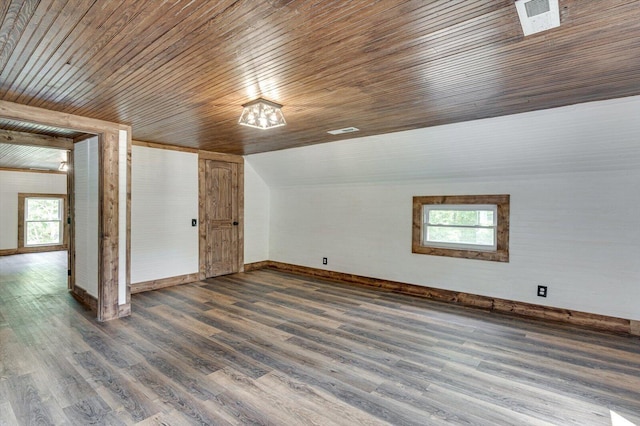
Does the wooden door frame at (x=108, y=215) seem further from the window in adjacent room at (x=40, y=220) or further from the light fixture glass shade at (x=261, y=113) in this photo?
the window in adjacent room at (x=40, y=220)

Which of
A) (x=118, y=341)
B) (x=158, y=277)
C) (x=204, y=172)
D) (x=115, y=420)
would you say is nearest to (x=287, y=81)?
(x=115, y=420)

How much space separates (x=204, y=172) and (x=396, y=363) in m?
4.54

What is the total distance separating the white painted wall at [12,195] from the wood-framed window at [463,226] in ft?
33.7

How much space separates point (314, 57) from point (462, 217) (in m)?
3.47

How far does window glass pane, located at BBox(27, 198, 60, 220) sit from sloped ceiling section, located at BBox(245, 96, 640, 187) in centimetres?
819

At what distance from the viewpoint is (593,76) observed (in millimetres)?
2443

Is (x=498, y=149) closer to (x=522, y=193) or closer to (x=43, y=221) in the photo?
(x=522, y=193)

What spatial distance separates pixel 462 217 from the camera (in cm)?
473

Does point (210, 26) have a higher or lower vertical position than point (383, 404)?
higher

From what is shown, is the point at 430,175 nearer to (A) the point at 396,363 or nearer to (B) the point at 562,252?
(B) the point at 562,252

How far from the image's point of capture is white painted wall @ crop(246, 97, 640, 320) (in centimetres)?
342

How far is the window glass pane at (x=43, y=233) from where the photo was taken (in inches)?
358

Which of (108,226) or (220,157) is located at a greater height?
(220,157)

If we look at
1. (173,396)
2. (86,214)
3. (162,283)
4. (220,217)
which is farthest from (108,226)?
(173,396)
